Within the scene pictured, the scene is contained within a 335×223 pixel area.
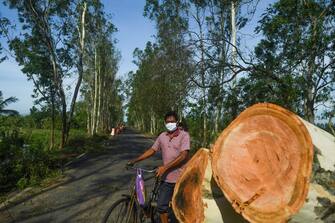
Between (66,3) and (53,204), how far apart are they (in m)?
16.1

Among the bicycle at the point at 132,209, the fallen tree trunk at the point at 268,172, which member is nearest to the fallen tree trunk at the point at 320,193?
the fallen tree trunk at the point at 268,172

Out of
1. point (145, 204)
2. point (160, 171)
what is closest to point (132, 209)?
point (145, 204)

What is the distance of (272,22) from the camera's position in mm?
9984

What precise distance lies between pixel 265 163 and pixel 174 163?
172cm

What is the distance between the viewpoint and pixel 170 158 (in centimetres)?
590

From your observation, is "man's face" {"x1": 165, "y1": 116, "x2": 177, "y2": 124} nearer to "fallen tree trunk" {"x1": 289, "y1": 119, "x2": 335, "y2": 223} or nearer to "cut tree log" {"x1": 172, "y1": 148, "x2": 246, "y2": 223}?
"cut tree log" {"x1": 172, "y1": 148, "x2": 246, "y2": 223}

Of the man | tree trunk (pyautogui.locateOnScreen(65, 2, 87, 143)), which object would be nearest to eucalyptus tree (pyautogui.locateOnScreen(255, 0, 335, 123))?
the man

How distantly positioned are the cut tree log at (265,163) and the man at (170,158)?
134 cm

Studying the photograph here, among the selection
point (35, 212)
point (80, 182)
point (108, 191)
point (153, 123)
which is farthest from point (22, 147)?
point (153, 123)

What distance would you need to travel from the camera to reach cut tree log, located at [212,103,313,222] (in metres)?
3.78

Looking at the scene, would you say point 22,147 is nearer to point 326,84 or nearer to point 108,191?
point 108,191

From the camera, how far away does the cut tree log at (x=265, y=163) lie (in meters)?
3.78

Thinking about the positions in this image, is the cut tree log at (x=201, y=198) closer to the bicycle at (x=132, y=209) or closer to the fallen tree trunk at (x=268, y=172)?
the fallen tree trunk at (x=268, y=172)

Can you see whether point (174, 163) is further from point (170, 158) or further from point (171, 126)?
point (171, 126)
